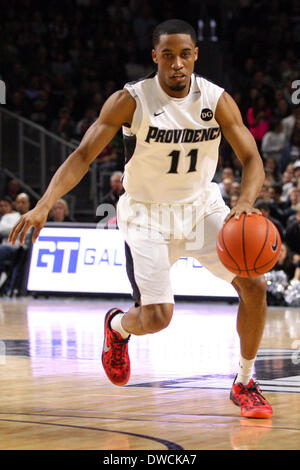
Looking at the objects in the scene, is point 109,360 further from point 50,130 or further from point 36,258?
point 50,130

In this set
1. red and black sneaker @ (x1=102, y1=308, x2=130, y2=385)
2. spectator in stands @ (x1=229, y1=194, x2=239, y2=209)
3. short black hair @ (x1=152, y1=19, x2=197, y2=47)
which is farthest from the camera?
spectator in stands @ (x1=229, y1=194, x2=239, y2=209)

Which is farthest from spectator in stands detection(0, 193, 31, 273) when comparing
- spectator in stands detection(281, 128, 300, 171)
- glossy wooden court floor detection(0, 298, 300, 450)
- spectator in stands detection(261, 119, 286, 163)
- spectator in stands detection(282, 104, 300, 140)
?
spectator in stands detection(282, 104, 300, 140)

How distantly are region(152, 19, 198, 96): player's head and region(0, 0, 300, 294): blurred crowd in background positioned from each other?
9424mm

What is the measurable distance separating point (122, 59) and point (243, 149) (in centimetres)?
1379

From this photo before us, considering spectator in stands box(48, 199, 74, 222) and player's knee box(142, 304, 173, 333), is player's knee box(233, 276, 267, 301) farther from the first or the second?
spectator in stands box(48, 199, 74, 222)

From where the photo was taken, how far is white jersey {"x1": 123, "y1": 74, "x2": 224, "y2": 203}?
16.3 ft

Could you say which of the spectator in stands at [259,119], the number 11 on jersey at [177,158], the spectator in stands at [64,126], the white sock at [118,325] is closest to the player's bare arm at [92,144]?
the number 11 on jersey at [177,158]

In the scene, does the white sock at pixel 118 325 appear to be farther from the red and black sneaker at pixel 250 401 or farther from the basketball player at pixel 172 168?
the red and black sneaker at pixel 250 401

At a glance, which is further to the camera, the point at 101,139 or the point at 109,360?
the point at 109,360

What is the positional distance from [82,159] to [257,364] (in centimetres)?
258

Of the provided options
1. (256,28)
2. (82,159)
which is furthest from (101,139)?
(256,28)

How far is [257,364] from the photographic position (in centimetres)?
676

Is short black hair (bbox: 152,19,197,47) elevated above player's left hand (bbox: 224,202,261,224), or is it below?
above

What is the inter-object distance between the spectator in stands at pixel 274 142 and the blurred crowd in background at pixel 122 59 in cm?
2
